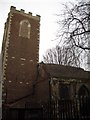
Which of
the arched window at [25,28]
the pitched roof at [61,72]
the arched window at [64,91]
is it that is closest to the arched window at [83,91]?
the pitched roof at [61,72]

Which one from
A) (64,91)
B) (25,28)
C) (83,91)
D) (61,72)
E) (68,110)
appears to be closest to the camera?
(68,110)

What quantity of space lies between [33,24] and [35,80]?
1008 centimetres

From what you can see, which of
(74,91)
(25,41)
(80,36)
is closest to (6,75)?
(25,41)

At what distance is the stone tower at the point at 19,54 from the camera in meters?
25.6

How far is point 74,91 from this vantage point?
1034 inches

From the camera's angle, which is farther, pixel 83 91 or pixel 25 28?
pixel 25 28

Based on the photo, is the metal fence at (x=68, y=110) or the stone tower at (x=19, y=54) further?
the stone tower at (x=19, y=54)

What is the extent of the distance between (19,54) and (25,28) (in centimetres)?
503

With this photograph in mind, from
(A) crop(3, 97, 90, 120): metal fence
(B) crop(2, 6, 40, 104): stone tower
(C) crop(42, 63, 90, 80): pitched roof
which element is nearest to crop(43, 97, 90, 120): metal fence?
(A) crop(3, 97, 90, 120): metal fence

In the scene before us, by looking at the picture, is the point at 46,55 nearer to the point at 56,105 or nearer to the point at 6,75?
the point at 6,75

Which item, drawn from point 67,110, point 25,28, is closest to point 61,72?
point 25,28

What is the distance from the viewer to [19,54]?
91.0 ft

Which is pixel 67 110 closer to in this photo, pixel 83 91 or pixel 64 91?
pixel 64 91

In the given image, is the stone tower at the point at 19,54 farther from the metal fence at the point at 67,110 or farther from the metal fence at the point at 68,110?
the metal fence at the point at 68,110
